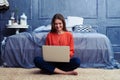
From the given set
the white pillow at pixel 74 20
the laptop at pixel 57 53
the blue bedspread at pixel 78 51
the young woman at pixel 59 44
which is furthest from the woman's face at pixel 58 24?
the white pillow at pixel 74 20

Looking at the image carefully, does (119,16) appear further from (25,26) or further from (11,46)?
(11,46)

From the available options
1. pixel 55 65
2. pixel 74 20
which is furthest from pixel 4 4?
pixel 55 65

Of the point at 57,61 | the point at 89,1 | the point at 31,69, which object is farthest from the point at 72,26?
the point at 57,61

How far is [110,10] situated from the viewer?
488cm

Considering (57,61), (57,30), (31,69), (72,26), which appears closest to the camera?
(57,61)

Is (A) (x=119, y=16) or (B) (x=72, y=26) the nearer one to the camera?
(B) (x=72, y=26)

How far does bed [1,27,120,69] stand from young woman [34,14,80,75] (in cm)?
55

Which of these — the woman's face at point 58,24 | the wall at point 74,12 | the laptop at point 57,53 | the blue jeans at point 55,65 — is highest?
the wall at point 74,12

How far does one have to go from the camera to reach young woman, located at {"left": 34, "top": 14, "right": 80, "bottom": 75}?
9.55ft

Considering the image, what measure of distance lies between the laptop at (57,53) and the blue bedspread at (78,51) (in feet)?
2.64

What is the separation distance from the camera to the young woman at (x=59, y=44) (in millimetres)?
2910

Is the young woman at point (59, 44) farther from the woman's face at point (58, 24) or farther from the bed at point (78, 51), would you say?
the bed at point (78, 51)

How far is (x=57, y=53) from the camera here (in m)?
2.72

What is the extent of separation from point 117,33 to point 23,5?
1879 millimetres
